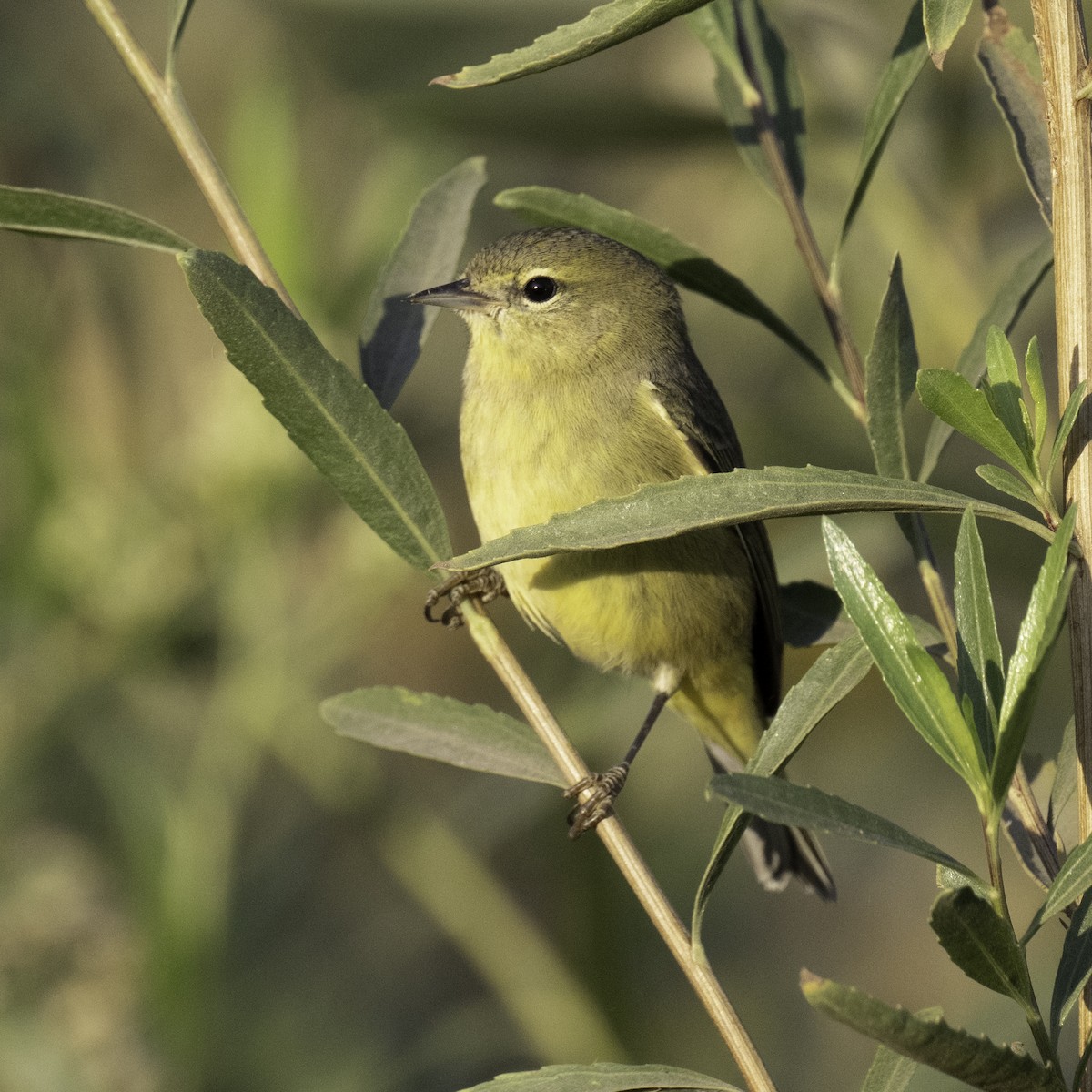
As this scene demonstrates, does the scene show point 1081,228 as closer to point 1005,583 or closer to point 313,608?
point 1005,583

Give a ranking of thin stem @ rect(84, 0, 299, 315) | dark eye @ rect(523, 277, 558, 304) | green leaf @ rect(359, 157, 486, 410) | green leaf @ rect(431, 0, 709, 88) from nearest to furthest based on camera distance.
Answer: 1. green leaf @ rect(431, 0, 709, 88)
2. thin stem @ rect(84, 0, 299, 315)
3. green leaf @ rect(359, 157, 486, 410)
4. dark eye @ rect(523, 277, 558, 304)

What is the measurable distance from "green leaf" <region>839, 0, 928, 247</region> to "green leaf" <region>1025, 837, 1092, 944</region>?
3.75ft

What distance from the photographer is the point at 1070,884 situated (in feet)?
5.19

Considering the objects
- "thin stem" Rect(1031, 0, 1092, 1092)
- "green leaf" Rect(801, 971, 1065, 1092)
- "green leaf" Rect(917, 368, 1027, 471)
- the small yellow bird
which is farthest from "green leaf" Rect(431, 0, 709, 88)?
the small yellow bird

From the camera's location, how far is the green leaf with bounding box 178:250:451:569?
1.93 metres

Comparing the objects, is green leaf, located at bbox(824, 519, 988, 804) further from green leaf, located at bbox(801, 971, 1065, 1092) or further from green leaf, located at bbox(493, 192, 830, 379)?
green leaf, located at bbox(493, 192, 830, 379)

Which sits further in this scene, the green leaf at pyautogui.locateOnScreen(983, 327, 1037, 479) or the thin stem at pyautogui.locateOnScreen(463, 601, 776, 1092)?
the thin stem at pyautogui.locateOnScreen(463, 601, 776, 1092)

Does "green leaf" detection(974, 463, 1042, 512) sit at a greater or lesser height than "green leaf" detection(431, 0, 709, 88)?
lesser

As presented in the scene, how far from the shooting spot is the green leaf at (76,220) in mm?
2057

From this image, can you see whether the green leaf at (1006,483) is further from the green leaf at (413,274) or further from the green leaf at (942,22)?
the green leaf at (413,274)

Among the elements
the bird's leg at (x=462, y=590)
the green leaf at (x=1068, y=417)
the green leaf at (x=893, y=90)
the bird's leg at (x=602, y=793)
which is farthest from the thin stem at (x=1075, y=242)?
the bird's leg at (x=462, y=590)

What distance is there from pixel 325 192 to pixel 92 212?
4926mm

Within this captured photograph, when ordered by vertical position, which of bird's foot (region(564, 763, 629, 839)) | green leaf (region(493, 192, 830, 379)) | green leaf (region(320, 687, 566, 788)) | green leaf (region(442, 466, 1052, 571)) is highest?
green leaf (region(493, 192, 830, 379))

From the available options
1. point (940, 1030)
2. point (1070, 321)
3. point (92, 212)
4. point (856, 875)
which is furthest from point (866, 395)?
point (856, 875)
